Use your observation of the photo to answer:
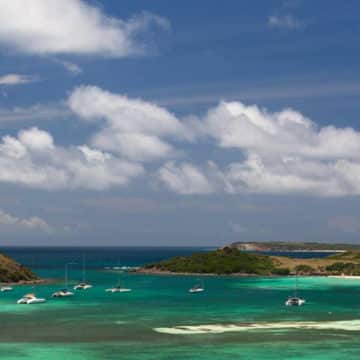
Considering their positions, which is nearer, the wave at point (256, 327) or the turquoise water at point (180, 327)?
the turquoise water at point (180, 327)

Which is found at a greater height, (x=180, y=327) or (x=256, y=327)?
(x=180, y=327)

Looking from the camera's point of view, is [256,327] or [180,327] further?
[180,327]

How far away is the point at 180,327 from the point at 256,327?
444 inches

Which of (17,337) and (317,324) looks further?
(317,324)

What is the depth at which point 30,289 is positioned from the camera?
17725 centimetres

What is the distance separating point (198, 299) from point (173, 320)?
41991 millimetres

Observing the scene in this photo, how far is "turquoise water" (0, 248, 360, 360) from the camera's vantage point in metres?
82.6

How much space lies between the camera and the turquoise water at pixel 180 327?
8256cm

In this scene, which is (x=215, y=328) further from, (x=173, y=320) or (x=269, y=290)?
(x=269, y=290)

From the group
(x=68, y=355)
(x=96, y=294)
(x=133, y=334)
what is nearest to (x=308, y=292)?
(x=96, y=294)

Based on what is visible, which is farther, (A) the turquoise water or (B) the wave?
(B) the wave

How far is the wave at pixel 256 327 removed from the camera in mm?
98125

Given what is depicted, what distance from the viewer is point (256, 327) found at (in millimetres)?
102188

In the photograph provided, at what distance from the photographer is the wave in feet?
322
